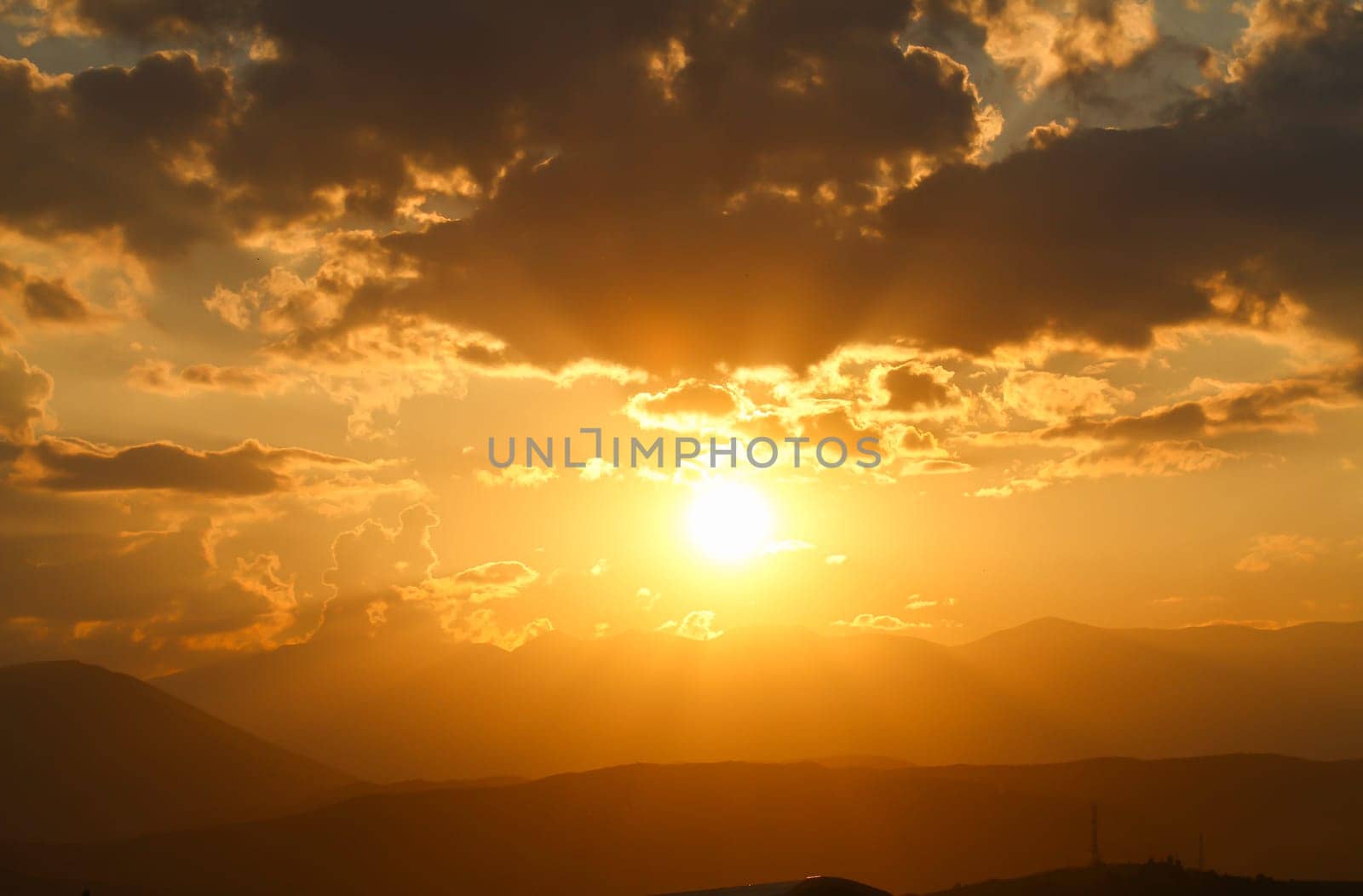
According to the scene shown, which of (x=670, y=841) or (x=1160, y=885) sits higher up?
(x=1160, y=885)

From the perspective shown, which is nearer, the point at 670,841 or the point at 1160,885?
the point at 1160,885

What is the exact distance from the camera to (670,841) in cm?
17862

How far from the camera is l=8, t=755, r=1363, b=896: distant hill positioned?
551 ft

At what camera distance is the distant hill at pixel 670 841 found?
6609 inches

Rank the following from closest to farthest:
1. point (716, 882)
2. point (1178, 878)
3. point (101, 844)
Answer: point (1178, 878), point (716, 882), point (101, 844)

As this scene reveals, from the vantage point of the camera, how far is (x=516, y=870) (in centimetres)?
17025

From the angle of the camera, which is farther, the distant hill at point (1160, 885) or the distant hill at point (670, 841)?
the distant hill at point (670, 841)

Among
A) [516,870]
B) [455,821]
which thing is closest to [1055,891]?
[516,870]

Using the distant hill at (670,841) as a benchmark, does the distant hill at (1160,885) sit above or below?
above

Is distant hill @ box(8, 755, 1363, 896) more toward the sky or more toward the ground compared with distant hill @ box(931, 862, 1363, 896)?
more toward the ground

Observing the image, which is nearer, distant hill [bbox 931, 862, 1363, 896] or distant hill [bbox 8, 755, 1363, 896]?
distant hill [bbox 931, 862, 1363, 896]

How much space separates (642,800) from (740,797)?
15569 millimetres

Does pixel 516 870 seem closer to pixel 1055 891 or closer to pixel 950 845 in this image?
pixel 950 845

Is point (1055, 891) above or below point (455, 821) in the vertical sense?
above
